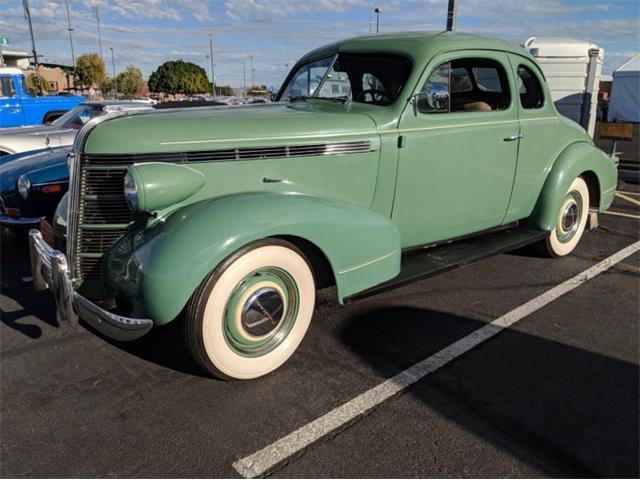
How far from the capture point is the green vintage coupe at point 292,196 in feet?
8.69

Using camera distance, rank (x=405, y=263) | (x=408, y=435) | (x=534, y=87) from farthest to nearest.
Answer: (x=534, y=87) < (x=405, y=263) < (x=408, y=435)

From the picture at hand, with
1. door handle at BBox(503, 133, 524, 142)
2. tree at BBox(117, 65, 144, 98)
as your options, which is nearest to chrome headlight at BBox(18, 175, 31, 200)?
door handle at BBox(503, 133, 524, 142)

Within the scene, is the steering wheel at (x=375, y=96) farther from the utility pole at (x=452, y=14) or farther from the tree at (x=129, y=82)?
the tree at (x=129, y=82)

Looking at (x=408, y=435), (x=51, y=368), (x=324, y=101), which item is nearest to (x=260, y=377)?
(x=408, y=435)

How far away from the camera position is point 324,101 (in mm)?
3893

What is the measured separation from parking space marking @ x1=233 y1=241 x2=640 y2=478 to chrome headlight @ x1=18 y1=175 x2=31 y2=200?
3762mm

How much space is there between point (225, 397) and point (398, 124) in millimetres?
2026

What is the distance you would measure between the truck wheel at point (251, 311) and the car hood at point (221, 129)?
2.19 feet

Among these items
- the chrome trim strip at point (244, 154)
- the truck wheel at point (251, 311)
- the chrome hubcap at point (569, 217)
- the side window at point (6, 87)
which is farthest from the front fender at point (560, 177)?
the side window at point (6, 87)

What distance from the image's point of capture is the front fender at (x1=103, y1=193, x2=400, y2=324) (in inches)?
99.4

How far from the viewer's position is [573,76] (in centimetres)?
995

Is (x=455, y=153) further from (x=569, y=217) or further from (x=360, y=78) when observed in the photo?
(x=569, y=217)

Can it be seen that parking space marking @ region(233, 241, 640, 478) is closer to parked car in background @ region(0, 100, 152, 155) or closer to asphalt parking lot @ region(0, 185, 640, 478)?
asphalt parking lot @ region(0, 185, 640, 478)

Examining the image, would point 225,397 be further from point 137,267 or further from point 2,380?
point 2,380
